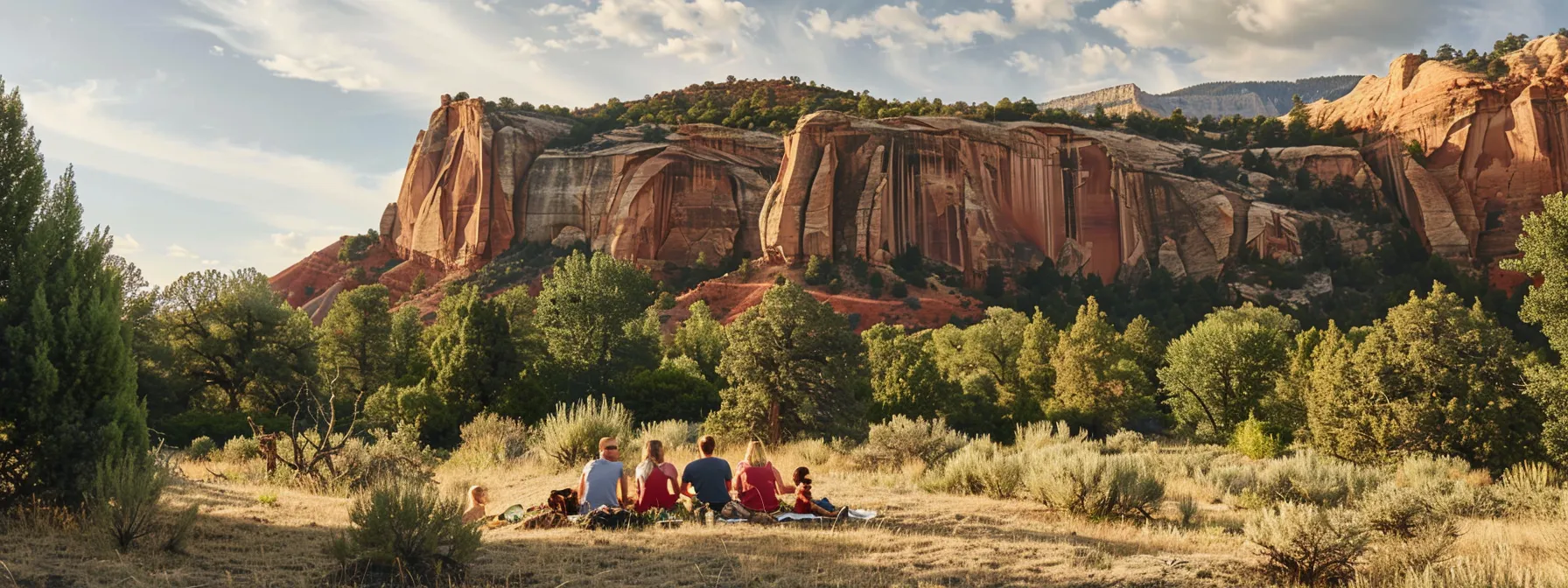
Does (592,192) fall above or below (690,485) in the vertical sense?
above

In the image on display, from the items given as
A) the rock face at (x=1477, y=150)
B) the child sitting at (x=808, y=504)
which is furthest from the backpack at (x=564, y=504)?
the rock face at (x=1477, y=150)

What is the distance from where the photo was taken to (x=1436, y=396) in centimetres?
1603

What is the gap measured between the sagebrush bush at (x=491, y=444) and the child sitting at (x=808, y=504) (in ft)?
23.7

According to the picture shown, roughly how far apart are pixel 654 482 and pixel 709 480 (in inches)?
22.7

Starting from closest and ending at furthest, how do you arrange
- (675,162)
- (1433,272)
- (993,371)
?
(993,371) → (1433,272) → (675,162)

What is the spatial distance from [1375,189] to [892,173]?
39.8 metres

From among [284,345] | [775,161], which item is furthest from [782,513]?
[775,161]

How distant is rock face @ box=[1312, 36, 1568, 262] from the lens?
71.8 m

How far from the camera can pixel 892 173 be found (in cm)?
7269

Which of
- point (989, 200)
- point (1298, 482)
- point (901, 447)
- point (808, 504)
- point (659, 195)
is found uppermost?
point (659, 195)

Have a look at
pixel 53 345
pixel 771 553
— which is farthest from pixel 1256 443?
pixel 53 345

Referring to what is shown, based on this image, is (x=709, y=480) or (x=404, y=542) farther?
(x=709, y=480)

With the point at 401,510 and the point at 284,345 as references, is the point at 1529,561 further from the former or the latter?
the point at 284,345

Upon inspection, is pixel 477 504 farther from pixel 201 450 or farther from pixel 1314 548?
pixel 201 450
